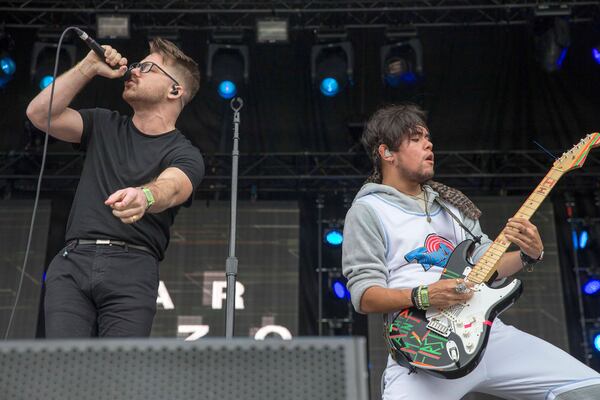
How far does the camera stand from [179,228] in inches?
306

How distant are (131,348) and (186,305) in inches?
245

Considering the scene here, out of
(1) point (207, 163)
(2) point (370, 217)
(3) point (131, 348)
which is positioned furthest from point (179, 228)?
(3) point (131, 348)

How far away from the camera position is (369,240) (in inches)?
106

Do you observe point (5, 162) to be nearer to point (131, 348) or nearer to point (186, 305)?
point (186, 305)

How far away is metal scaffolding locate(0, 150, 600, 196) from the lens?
7.81 metres

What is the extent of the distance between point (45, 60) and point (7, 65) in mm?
370

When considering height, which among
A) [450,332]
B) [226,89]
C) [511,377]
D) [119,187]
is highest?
[226,89]

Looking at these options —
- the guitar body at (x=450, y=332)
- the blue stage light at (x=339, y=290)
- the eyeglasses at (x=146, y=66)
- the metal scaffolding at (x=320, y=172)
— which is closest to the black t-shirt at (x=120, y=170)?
the eyeglasses at (x=146, y=66)

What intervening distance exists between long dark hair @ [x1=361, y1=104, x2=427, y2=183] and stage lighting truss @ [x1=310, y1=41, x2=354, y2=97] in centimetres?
410

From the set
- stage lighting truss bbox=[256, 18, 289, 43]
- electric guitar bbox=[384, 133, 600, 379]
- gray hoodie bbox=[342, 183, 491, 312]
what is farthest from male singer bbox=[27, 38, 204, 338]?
stage lighting truss bbox=[256, 18, 289, 43]

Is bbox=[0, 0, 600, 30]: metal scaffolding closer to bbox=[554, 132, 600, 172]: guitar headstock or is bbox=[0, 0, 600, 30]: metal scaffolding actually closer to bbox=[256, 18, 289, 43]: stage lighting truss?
bbox=[256, 18, 289, 43]: stage lighting truss

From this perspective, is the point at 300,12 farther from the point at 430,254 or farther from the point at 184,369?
the point at 184,369

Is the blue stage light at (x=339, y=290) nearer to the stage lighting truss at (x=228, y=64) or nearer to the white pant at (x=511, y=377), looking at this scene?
the stage lighting truss at (x=228, y=64)

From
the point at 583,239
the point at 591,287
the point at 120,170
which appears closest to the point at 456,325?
the point at 120,170
